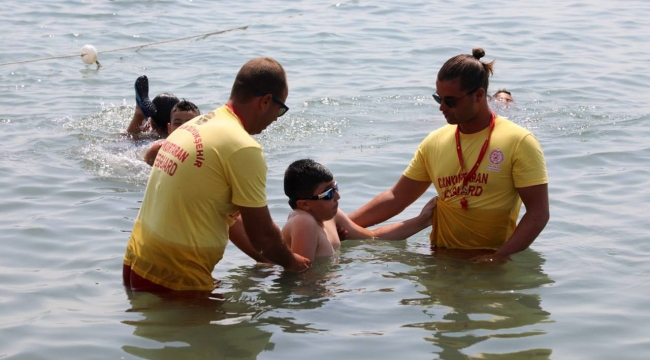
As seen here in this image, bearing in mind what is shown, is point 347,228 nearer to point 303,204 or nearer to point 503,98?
point 303,204

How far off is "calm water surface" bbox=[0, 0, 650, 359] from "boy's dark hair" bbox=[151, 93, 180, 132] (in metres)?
0.52

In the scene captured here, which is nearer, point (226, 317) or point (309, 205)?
point (226, 317)

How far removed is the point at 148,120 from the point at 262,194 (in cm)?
558

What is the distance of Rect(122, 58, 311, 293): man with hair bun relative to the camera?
199 inches

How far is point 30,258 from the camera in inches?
271

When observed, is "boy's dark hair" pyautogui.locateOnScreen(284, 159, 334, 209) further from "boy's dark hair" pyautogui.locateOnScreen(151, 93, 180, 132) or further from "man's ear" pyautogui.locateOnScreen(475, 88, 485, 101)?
"boy's dark hair" pyautogui.locateOnScreen(151, 93, 180, 132)

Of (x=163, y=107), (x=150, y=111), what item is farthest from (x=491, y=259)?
(x=150, y=111)

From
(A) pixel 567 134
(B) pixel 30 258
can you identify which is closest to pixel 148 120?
(B) pixel 30 258

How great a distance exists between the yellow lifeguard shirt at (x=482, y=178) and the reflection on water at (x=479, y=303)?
0.21m

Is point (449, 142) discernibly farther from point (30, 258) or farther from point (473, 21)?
point (473, 21)

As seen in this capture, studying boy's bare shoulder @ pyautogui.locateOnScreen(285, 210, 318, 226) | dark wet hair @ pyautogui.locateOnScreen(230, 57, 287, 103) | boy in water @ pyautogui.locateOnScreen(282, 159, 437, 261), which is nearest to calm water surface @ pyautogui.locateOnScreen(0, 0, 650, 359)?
boy in water @ pyautogui.locateOnScreen(282, 159, 437, 261)

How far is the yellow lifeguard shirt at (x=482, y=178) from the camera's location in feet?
20.0

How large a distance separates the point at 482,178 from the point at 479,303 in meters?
0.87

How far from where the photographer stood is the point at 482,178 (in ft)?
20.6
